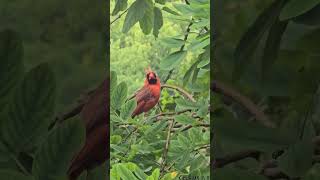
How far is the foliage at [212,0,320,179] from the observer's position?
25 cm

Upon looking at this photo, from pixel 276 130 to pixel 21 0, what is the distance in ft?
1.26

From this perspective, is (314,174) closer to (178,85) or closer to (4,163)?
(4,163)

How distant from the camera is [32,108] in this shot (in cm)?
28

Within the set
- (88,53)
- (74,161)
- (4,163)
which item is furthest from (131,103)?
(4,163)

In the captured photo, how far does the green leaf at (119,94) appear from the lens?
1652mm

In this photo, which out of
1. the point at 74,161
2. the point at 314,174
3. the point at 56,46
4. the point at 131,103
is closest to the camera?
the point at 314,174

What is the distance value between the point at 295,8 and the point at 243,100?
0.25 m

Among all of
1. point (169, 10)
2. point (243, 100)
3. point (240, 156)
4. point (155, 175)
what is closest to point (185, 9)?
point (169, 10)

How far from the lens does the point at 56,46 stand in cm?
61

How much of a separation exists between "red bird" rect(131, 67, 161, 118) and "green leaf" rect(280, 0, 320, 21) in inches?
59.7

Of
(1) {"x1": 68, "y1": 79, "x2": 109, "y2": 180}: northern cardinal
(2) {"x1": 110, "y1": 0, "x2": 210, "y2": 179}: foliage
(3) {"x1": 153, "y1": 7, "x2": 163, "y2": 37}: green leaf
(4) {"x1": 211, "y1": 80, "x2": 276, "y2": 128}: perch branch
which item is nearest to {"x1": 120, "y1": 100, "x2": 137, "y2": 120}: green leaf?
(2) {"x1": 110, "y1": 0, "x2": 210, "y2": 179}: foliage

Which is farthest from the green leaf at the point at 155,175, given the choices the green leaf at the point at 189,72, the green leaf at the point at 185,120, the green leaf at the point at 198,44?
the green leaf at the point at 198,44

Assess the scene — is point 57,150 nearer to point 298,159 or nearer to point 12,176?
point 12,176

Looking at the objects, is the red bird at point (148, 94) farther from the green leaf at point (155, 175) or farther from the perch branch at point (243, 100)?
the perch branch at point (243, 100)
